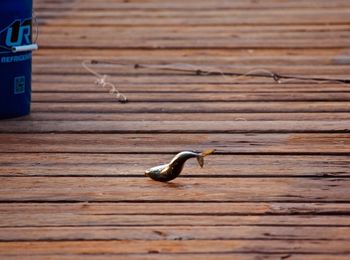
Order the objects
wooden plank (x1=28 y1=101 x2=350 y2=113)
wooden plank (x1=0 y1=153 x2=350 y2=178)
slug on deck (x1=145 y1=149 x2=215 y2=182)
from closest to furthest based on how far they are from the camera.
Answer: slug on deck (x1=145 y1=149 x2=215 y2=182) → wooden plank (x1=0 y1=153 x2=350 y2=178) → wooden plank (x1=28 y1=101 x2=350 y2=113)

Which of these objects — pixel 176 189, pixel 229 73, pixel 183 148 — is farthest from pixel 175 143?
pixel 229 73

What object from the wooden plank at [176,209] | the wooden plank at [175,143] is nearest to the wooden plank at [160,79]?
the wooden plank at [175,143]

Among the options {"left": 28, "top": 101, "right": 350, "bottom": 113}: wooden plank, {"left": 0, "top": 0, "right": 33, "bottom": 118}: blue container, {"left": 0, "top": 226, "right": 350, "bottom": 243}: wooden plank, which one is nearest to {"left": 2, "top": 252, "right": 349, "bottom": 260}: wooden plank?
{"left": 0, "top": 226, "right": 350, "bottom": 243}: wooden plank

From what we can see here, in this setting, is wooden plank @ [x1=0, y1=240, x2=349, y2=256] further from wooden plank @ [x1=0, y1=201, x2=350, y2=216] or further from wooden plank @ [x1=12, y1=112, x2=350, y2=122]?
wooden plank @ [x1=12, y1=112, x2=350, y2=122]

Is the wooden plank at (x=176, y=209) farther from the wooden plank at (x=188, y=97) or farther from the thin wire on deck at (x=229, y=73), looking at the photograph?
the thin wire on deck at (x=229, y=73)

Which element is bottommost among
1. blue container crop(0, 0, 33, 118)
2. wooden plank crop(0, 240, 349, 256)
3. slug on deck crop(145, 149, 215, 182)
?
wooden plank crop(0, 240, 349, 256)

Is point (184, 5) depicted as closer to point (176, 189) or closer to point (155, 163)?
point (155, 163)

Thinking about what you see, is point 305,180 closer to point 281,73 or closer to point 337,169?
point 337,169
